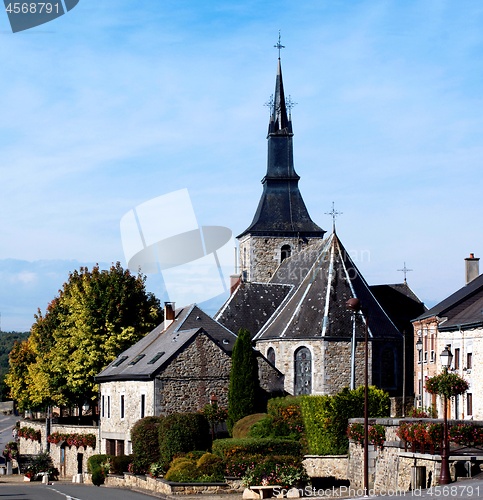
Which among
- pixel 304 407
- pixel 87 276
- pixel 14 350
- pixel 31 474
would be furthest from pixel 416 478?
pixel 14 350

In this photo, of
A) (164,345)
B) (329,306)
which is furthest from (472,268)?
(164,345)

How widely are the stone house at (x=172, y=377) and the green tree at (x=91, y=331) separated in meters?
5.30

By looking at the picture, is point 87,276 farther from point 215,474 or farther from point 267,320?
point 215,474

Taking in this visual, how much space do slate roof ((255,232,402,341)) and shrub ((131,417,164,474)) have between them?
12867mm

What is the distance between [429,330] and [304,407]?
1230 centimetres

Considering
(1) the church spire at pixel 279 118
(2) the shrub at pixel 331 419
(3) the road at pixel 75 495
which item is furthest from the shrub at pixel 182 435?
(1) the church spire at pixel 279 118

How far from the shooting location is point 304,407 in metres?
39.1

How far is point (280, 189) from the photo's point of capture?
70.2m

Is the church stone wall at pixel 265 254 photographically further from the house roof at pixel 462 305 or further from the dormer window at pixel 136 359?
the house roof at pixel 462 305

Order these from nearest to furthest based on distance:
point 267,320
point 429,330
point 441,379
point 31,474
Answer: point 441,379 → point 429,330 → point 31,474 → point 267,320

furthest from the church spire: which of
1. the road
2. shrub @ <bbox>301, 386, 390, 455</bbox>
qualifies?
the road

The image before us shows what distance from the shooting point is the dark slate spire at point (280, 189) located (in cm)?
6975

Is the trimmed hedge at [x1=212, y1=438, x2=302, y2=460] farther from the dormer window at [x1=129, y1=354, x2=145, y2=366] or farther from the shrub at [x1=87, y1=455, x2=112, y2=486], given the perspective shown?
the dormer window at [x1=129, y1=354, x2=145, y2=366]

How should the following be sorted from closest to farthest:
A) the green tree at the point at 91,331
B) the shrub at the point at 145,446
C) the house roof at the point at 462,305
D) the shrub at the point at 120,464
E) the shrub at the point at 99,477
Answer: the shrub at the point at 145,446 → the shrub at the point at 120,464 → the shrub at the point at 99,477 → the house roof at the point at 462,305 → the green tree at the point at 91,331
